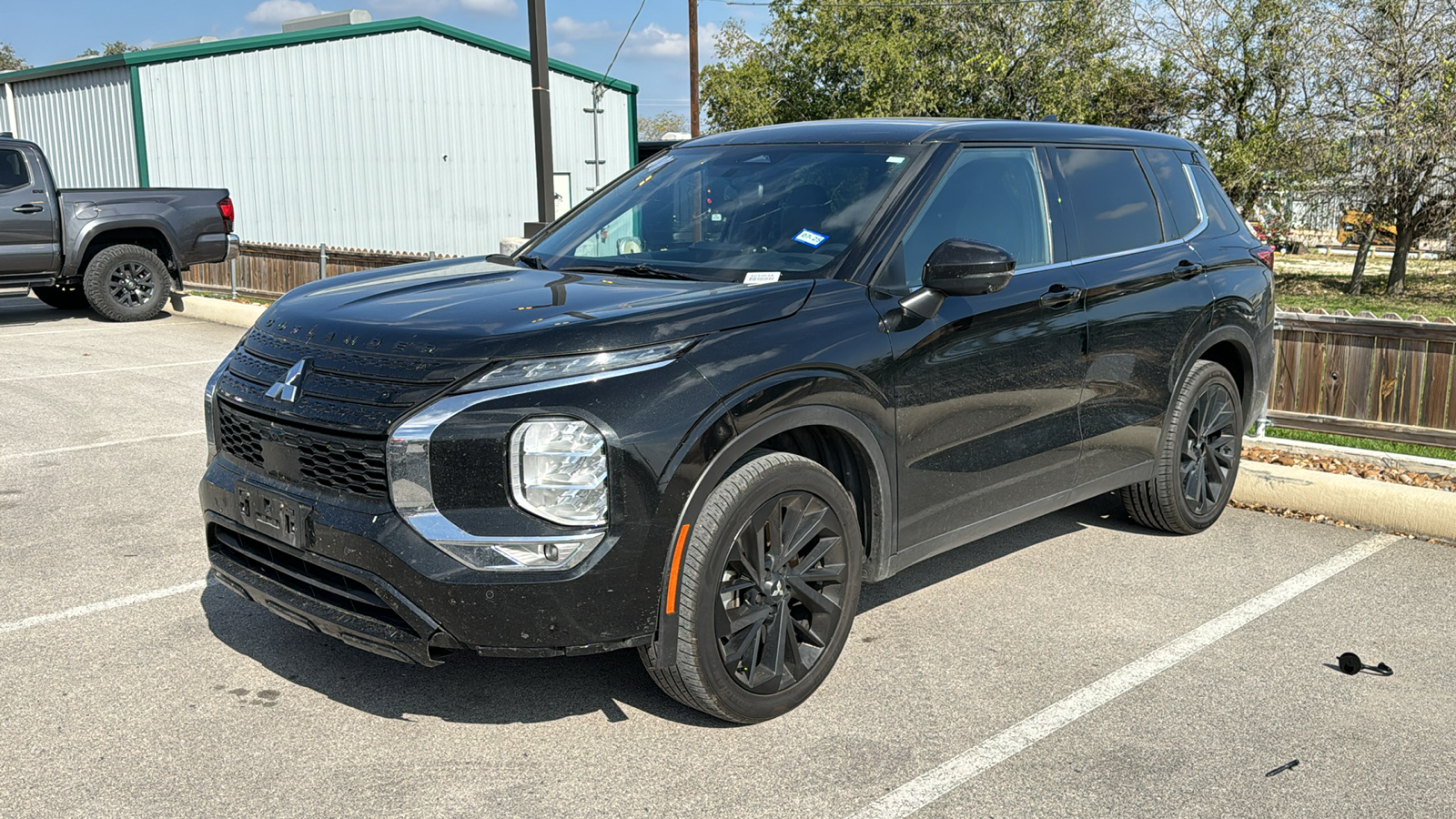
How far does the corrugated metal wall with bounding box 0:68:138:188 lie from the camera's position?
23.0m

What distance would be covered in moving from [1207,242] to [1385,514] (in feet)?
5.56

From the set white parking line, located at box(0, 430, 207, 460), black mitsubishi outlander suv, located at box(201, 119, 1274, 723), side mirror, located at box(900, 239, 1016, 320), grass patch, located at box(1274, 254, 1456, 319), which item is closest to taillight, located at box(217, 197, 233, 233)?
white parking line, located at box(0, 430, 207, 460)

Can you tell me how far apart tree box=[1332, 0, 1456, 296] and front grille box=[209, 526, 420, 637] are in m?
25.0

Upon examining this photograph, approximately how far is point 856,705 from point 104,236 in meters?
13.4

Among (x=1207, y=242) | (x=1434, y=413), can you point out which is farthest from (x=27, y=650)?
(x=1434, y=413)

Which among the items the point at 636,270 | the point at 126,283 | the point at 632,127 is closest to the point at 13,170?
the point at 126,283

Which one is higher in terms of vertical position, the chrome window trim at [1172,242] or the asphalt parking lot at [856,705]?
the chrome window trim at [1172,242]

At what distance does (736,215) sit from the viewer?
15.1ft

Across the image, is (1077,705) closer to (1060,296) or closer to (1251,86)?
(1060,296)

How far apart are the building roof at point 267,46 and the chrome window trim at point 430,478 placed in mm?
18144

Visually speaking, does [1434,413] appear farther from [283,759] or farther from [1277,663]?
[283,759]

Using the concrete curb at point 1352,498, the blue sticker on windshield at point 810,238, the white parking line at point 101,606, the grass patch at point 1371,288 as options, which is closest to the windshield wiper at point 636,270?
the blue sticker on windshield at point 810,238

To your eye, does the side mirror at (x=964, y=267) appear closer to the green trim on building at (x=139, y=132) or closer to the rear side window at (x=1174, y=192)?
the rear side window at (x=1174, y=192)

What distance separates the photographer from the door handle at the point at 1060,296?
4.76 meters
